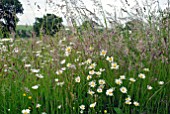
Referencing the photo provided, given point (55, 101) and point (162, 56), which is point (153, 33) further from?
point (55, 101)

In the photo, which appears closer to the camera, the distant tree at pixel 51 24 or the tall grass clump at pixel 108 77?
the tall grass clump at pixel 108 77

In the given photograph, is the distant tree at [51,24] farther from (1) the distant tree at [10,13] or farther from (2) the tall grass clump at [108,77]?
(2) the tall grass clump at [108,77]

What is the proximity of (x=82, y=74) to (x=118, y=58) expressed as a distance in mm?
312

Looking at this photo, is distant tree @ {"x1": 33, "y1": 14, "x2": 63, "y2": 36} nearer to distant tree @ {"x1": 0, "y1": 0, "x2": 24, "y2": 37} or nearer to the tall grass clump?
distant tree @ {"x1": 0, "y1": 0, "x2": 24, "y2": 37}

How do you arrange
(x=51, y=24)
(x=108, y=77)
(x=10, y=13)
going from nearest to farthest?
(x=108, y=77) → (x=10, y=13) → (x=51, y=24)

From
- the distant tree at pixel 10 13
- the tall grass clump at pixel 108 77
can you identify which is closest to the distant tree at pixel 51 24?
the distant tree at pixel 10 13

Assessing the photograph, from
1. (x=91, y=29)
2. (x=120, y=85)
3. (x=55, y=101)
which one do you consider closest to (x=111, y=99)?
(x=120, y=85)

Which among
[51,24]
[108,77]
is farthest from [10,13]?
[108,77]

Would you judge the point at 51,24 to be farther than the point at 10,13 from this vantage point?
Yes

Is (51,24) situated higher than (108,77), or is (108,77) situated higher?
(51,24)

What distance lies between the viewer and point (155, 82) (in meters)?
2.08

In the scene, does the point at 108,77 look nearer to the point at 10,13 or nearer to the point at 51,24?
the point at 10,13

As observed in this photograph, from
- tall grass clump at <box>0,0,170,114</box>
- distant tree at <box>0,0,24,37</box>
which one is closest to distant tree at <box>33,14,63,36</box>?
distant tree at <box>0,0,24,37</box>

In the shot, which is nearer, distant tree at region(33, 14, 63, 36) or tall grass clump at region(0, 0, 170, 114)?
tall grass clump at region(0, 0, 170, 114)
